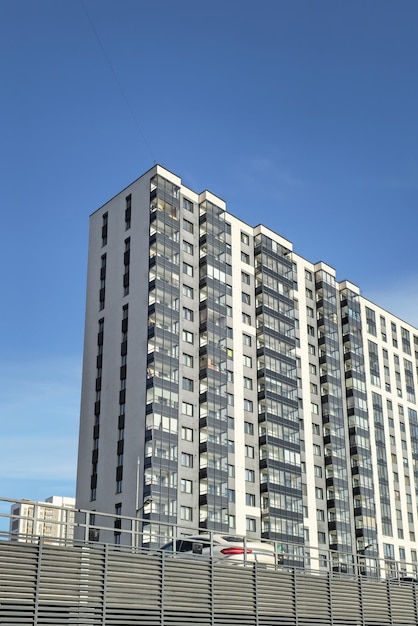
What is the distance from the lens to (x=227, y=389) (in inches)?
2960

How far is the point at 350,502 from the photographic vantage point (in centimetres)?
8619

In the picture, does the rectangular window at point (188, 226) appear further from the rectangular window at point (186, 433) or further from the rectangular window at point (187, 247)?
the rectangular window at point (186, 433)

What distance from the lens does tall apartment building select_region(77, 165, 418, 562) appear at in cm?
6825

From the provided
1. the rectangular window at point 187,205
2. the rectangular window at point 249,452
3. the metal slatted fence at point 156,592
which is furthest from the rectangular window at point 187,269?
the metal slatted fence at point 156,592

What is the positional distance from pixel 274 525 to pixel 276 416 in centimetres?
1096

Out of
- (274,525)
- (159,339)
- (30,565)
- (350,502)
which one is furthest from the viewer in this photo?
(350,502)

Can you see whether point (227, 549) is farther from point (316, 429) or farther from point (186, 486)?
point (316, 429)

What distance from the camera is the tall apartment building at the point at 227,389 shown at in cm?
6825

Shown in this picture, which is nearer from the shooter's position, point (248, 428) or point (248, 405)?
point (248, 428)

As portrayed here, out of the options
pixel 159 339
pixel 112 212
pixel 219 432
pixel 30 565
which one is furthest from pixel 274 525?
pixel 30 565

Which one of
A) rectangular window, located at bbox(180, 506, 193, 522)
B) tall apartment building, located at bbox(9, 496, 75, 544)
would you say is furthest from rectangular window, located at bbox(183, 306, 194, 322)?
tall apartment building, located at bbox(9, 496, 75, 544)

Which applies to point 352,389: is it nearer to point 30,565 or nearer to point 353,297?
point 353,297

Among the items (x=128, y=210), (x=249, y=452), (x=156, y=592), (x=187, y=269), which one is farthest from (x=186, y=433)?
(x=156, y=592)

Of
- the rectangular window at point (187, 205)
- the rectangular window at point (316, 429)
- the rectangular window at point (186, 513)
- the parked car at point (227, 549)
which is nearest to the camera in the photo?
the parked car at point (227, 549)
